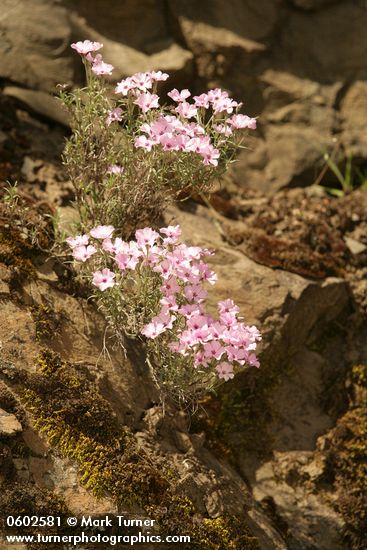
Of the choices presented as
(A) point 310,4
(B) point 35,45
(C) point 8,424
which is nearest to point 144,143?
(C) point 8,424

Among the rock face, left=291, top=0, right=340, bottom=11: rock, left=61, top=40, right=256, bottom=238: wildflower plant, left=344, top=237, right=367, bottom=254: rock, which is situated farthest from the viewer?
left=291, top=0, right=340, bottom=11: rock

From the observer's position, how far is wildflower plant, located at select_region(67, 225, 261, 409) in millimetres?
4453

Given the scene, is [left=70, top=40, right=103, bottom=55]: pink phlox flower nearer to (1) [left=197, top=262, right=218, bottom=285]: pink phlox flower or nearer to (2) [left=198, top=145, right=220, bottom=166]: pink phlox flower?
(2) [left=198, top=145, right=220, bottom=166]: pink phlox flower

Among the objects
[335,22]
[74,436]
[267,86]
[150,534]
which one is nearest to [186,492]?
[150,534]

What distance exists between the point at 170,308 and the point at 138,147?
1195mm

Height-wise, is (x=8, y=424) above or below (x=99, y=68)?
below

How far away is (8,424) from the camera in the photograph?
14.3 ft

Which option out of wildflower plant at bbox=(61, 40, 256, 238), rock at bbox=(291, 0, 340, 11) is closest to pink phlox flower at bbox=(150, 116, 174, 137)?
wildflower plant at bbox=(61, 40, 256, 238)

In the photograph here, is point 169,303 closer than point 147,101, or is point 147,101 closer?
point 169,303

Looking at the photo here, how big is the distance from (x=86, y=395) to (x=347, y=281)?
116 inches

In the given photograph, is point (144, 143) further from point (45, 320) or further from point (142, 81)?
point (45, 320)

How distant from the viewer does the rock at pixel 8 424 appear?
14.2ft

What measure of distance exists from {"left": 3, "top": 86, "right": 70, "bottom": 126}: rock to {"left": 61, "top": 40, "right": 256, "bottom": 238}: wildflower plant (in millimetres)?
1334

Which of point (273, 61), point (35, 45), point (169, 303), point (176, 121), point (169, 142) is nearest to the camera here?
point (169, 303)
